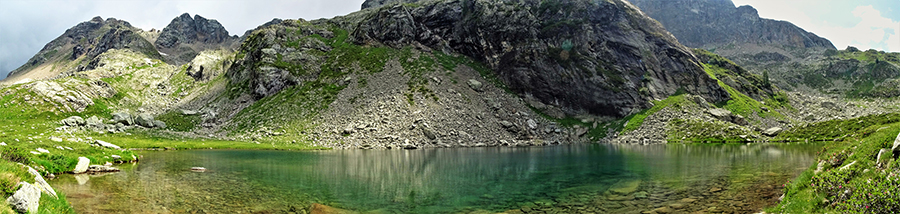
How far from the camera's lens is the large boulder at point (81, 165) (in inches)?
1143

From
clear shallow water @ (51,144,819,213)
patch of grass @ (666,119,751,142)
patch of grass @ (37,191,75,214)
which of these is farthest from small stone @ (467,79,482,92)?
patch of grass @ (37,191,75,214)

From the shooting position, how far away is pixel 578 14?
5413 inches

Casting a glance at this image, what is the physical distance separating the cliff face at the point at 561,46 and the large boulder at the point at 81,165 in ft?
293

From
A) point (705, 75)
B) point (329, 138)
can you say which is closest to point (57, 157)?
point (329, 138)

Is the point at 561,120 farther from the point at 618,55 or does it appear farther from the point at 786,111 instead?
the point at 786,111

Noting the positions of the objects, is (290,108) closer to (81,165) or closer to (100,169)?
(100,169)

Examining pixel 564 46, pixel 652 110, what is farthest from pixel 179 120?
pixel 652 110

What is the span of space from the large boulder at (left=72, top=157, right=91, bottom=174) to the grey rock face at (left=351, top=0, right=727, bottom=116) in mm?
107668

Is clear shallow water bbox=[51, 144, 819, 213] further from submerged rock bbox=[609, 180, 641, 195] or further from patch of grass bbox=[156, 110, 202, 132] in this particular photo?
patch of grass bbox=[156, 110, 202, 132]

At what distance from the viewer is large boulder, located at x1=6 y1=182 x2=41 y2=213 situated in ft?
36.3

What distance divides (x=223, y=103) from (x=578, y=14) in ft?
397

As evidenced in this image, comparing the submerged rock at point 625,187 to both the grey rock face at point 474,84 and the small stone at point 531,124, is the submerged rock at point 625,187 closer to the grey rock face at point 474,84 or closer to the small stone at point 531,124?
the small stone at point 531,124

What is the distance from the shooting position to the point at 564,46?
130750 millimetres

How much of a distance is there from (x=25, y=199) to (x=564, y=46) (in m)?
132
